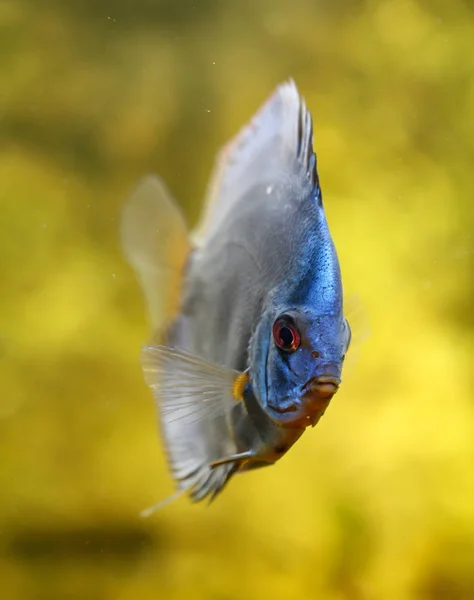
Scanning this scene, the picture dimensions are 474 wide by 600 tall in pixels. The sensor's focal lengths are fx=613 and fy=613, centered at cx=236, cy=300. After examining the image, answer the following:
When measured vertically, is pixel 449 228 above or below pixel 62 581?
above

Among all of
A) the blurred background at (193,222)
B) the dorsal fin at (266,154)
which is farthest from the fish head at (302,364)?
the blurred background at (193,222)

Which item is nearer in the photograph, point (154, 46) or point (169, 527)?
point (169, 527)

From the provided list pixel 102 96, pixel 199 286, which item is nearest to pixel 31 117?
pixel 102 96

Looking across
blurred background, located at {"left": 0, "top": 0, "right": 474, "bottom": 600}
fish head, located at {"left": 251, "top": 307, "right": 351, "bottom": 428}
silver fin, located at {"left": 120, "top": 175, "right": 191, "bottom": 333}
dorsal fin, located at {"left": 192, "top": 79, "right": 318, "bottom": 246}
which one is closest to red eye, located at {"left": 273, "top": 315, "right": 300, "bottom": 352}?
fish head, located at {"left": 251, "top": 307, "right": 351, "bottom": 428}

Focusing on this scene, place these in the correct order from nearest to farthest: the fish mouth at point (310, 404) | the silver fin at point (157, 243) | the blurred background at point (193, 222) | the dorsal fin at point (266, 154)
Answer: the fish mouth at point (310, 404) < the dorsal fin at point (266, 154) < the silver fin at point (157, 243) < the blurred background at point (193, 222)

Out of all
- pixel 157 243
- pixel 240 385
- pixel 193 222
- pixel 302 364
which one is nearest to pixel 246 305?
pixel 240 385

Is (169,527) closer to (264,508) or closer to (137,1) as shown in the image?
(264,508)

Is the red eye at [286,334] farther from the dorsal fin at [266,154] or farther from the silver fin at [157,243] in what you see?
the silver fin at [157,243]
